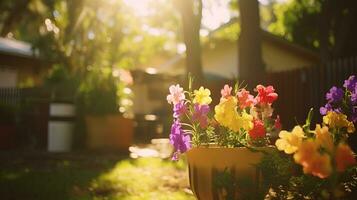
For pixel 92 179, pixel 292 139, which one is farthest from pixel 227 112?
pixel 92 179

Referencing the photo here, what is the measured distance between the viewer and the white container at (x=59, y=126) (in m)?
11.5

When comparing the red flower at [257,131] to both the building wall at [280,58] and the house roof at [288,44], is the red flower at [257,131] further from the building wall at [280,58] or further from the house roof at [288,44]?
the building wall at [280,58]

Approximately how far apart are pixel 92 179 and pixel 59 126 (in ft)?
14.8

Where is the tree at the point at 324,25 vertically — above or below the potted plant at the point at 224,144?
above

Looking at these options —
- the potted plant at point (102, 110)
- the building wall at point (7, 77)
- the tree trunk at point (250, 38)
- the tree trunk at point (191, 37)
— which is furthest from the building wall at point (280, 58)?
the potted plant at point (102, 110)

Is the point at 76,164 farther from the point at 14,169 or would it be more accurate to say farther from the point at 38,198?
the point at 38,198

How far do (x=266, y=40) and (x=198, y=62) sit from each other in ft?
43.4

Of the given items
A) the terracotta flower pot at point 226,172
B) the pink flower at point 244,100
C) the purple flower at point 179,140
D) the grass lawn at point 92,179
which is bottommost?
the grass lawn at point 92,179

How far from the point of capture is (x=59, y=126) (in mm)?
11477

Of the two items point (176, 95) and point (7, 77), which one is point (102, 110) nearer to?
point (176, 95)

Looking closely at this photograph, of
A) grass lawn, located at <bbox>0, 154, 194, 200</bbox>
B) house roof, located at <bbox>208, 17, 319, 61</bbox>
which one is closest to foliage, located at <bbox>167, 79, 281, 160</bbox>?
grass lawn, located at <bbox>0, 154, 194, 200</bbox>

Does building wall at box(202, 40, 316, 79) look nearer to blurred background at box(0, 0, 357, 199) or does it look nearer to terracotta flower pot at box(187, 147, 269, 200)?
blurred background at box(0, 0, 357, 199)

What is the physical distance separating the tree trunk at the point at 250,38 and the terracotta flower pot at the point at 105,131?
320 cm

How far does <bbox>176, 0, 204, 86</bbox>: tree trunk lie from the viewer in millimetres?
12180
